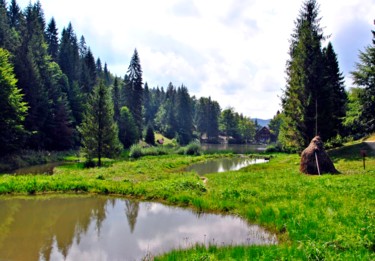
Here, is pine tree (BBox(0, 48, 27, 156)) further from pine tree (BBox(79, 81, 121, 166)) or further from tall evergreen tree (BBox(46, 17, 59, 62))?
tall evergreen tree (BBox(46, 17, 59, 62))

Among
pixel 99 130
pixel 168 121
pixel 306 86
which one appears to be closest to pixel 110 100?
pixel 99 130

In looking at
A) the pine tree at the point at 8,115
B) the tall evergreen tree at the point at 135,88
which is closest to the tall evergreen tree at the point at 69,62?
the tall evergreen tree at the point at 135,88

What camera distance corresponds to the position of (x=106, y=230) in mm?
13344

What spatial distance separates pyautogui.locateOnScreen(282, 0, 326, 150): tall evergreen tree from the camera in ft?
125

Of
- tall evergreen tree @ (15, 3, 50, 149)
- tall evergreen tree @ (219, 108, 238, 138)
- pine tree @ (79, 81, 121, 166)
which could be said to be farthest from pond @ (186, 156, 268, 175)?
tall evergreen tree @ (219, 108, 238, 138)

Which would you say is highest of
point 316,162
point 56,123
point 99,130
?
point 56,123

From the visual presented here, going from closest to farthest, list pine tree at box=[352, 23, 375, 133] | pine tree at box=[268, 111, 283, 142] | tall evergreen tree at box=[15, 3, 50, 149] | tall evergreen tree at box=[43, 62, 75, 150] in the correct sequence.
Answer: pine tree at box=[352, 23, 375, 133]
tall evergreen tree at box=[15, 3, 50, 149]
tall evergreen tree at box=[43, 62, 75, 150]
pine tree at box=[268, 111, 283, 142]

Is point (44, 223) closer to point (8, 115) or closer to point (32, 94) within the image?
point (8, 115)

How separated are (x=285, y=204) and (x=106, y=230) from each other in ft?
27.4

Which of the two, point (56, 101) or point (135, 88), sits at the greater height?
point (135, 88)

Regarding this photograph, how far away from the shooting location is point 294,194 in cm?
1734

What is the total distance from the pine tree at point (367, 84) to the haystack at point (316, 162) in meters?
12.3

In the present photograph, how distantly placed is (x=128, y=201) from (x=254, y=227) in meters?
8.56

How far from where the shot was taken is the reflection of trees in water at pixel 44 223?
1088 centimetres
